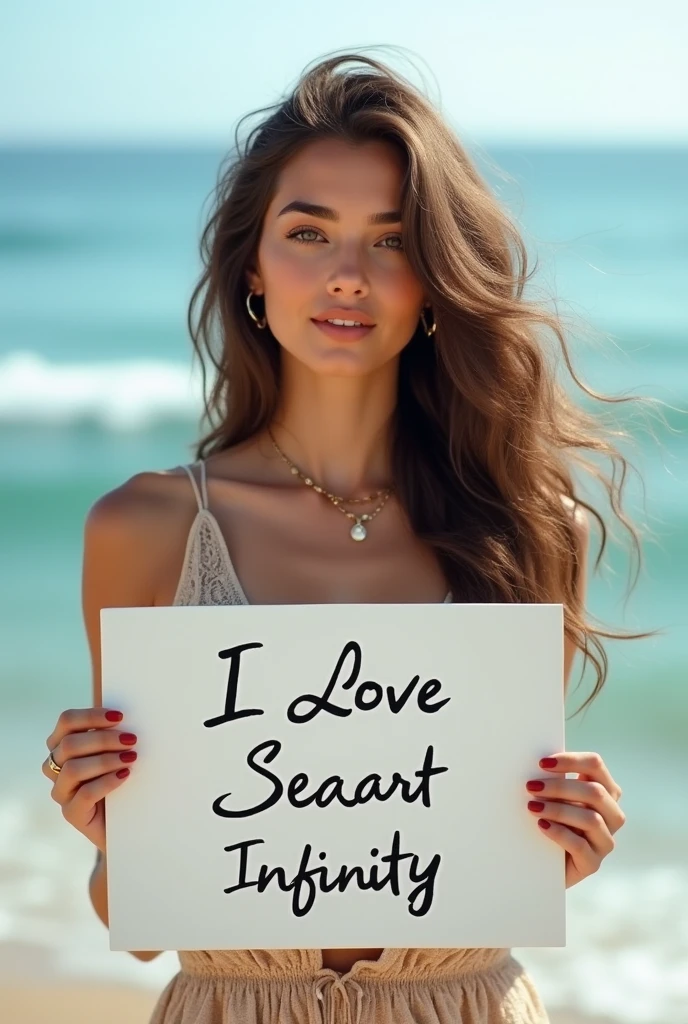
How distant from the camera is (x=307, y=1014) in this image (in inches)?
80.0

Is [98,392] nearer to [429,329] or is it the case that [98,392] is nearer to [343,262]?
[429,329]

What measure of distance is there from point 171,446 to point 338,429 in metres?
8.36

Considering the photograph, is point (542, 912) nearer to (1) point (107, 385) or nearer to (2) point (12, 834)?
(2) point (12, 834)

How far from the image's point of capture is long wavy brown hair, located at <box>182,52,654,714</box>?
227 cm

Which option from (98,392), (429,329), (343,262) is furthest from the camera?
(98,392)

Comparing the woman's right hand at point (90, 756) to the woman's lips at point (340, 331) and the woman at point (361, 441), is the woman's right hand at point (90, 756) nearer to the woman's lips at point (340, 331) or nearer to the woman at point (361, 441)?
the woman at point (361, 441)

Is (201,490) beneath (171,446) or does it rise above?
beneath

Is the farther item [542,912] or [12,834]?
[12,834]

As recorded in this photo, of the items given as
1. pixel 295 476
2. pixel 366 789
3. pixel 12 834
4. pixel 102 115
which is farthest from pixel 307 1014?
pixel 102 115

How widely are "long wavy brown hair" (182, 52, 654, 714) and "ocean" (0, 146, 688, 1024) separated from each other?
0.19 meters

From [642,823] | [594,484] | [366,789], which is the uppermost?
[594,484]

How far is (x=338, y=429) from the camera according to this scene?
2.41 metres

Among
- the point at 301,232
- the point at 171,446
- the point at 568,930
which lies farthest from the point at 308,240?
the point at 171,446

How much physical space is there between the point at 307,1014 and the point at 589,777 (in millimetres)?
565
